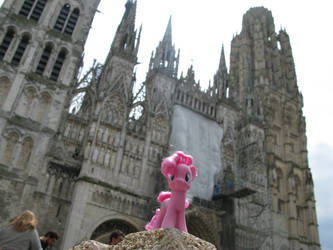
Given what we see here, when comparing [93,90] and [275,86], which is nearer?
[93,90]

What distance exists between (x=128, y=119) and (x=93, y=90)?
9.24 ft

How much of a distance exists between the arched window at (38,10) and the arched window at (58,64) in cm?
270

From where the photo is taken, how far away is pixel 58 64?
18.2m

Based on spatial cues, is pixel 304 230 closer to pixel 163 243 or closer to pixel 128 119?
pixel 128 119

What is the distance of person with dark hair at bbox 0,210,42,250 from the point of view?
3465mm

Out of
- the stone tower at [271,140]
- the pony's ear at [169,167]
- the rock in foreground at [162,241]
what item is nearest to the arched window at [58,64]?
the stone tower at [271,140]

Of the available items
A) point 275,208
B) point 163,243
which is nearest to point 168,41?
point 275,208

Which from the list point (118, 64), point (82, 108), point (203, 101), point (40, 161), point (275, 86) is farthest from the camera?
point (275, 86)

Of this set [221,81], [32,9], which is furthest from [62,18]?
[221,81]

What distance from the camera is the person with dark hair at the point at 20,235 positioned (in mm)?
3465

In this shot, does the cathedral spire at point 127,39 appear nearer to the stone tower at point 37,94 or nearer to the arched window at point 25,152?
the stone tower at point 37,94

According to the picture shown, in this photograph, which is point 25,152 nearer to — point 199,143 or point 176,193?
point 199,143

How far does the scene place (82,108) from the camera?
18.4 metres

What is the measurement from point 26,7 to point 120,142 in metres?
10.4
